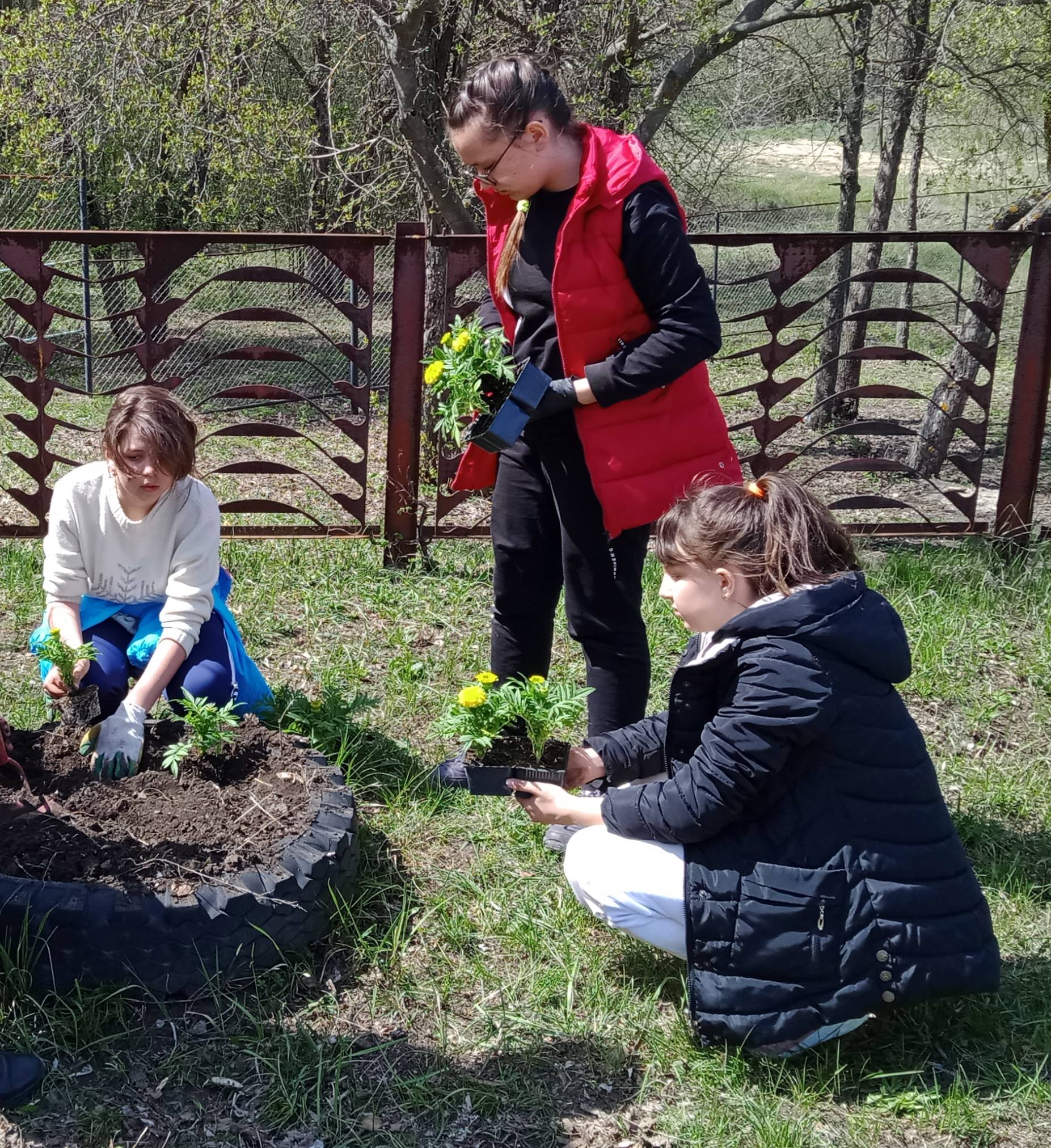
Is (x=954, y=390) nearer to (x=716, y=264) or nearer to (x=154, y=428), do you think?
(x=716, y=264)

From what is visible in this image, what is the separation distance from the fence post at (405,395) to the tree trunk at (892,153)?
4.28m

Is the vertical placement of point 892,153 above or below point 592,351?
above

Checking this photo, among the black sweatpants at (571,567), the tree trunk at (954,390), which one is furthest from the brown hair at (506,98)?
the tree trunk at (954,390)

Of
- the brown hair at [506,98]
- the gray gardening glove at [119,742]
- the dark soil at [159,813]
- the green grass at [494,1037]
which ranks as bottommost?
the green grass at [494,1037]

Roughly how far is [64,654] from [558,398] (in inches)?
51.7

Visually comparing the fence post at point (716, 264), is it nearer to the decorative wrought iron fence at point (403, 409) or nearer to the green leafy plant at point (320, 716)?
the decorative wrought iron fence at point (403, 409)

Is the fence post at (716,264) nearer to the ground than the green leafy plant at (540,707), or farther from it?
farther from it

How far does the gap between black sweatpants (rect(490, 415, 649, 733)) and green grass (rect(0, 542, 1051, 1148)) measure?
0.47 metres

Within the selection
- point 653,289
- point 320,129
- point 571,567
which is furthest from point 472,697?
point 320,129

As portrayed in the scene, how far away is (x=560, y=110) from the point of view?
102 inches

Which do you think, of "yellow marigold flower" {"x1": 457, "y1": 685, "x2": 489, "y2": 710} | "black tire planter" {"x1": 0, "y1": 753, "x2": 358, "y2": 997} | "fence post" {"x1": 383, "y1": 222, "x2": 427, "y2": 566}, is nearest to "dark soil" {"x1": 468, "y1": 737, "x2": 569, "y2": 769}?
"yellow marigold flower" {"x1": 457, "y1": 685, "x2": 489, "y2": 710}

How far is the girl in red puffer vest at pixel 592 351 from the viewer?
8.43ft

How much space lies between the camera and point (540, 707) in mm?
2533

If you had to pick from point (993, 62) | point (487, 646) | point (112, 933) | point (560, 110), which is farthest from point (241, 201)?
point (112, 933)
